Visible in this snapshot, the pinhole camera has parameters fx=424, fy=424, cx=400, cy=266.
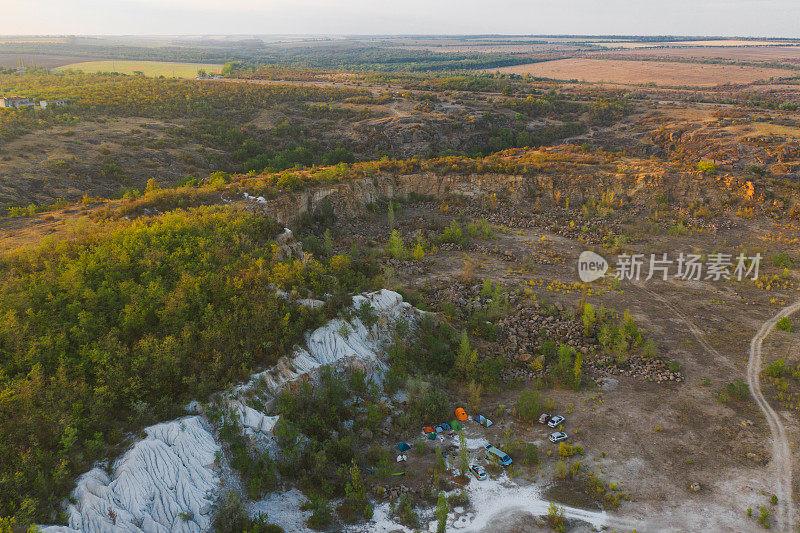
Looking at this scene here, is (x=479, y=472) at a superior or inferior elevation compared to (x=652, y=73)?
inferior

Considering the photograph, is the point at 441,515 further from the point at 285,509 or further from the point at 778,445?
the point at 778,445

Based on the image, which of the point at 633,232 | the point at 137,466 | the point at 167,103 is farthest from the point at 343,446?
the point at 167,103

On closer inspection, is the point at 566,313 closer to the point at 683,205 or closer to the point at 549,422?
the point at 549,422

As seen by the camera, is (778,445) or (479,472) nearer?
(479,472)

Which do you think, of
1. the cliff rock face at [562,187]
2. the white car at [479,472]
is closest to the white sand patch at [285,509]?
the white car at [479,472]

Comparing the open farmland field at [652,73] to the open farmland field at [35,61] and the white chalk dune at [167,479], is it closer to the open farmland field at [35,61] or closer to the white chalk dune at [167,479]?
the white chalk dune at [167,479]

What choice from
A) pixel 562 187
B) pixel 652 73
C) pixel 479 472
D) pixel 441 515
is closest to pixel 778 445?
pixel 479 472
